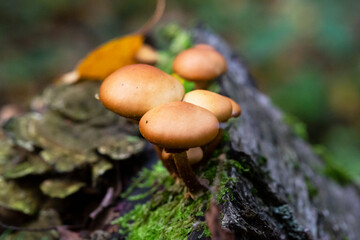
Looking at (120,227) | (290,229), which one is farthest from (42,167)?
(290,229)

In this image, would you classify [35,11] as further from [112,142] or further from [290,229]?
[290,229]

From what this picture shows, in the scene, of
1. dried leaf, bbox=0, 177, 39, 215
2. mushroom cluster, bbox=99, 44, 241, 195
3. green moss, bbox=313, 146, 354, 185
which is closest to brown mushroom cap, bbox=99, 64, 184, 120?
mushroom cluster, bbox=99, 44, 241, 195

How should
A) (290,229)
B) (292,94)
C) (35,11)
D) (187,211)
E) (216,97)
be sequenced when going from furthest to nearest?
(35,11)
(292,94)
(290,229)
(187,211)
(216,97)

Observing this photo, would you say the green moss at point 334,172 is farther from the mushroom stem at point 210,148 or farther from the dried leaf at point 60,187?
the dried leaf at point 60,187

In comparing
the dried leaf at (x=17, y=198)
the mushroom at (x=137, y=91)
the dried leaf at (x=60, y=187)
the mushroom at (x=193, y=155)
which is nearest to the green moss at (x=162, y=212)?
the mushroom at (x=193, y=155)

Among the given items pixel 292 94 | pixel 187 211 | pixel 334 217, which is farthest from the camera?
pixel 292 94

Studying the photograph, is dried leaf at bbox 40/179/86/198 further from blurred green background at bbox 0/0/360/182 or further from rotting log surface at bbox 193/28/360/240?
blurred green background at bbox 0/0/360/182
